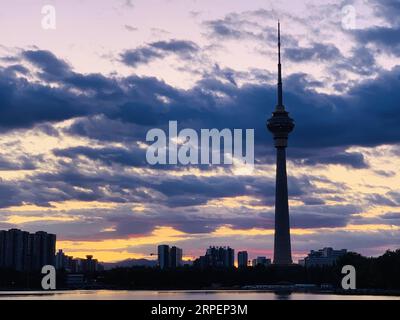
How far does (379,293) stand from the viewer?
185250 mm
